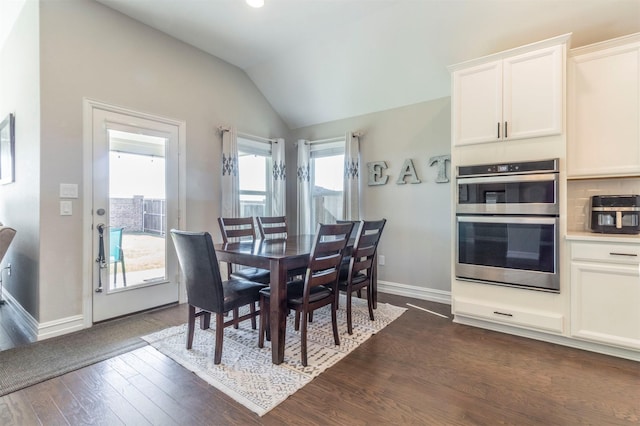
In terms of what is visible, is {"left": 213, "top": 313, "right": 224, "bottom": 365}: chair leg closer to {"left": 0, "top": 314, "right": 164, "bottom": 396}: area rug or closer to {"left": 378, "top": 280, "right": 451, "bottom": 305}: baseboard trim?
{"left": 0, "top": 314, "right": 164, "bottom": 396}: area rug

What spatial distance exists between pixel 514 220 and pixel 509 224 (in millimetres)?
51

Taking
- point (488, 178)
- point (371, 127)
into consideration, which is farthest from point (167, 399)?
point (371, 127)

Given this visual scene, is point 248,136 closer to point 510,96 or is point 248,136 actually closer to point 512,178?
point 510,96

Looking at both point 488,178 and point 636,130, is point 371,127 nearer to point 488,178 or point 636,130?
point 488,178

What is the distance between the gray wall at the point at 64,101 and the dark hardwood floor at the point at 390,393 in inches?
43.8

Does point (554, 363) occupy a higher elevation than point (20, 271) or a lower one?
lower

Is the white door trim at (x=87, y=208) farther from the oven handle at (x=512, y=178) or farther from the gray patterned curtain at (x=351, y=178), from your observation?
the oven handle at (x=512, y=178)

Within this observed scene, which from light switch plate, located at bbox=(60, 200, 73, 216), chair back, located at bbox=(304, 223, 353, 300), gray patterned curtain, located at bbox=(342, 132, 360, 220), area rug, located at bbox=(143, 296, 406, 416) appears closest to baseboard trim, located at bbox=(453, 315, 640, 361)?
area rug, located at bbox=(143, 296, 406, 416)

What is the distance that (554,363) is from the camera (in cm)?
222

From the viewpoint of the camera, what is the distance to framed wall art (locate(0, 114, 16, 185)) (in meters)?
3.14

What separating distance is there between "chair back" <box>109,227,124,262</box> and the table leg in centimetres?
187

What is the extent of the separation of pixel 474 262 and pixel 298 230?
2.51 meters

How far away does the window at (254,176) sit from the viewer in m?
4.34

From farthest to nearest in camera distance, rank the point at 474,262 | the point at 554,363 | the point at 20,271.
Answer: the point at 20,271 → the point at 474,262 → the point at 554,363
